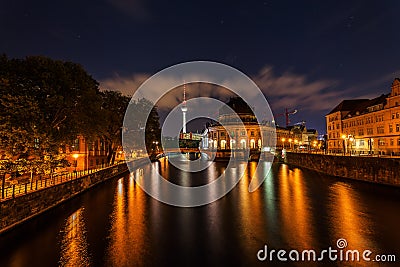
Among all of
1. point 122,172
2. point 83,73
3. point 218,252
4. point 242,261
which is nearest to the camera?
point 242,261

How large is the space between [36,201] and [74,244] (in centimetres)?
763

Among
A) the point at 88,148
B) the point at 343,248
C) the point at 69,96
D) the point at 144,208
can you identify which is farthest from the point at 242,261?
the point at 88,148

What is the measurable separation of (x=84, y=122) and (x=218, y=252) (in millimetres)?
24526

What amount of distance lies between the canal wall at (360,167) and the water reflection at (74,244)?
36677 millimetres

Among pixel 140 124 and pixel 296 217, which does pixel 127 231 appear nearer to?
pixel 296 217

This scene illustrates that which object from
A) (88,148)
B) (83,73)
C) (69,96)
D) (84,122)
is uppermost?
(83,73)

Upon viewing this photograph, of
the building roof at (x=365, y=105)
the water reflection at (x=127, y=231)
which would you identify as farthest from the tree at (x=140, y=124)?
the building roof at (x=365, y=105)

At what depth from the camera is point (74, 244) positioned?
53.7 ft

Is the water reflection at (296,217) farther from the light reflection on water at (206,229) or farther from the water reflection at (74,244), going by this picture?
the water reflection at (74,244)

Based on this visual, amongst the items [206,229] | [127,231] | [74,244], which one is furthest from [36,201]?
[206,229]

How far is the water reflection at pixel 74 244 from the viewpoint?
14113 millimetres

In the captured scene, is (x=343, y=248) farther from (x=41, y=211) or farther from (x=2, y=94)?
(x=2, y=94)

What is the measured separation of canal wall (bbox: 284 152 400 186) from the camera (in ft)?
110

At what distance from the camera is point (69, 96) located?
28984mm
